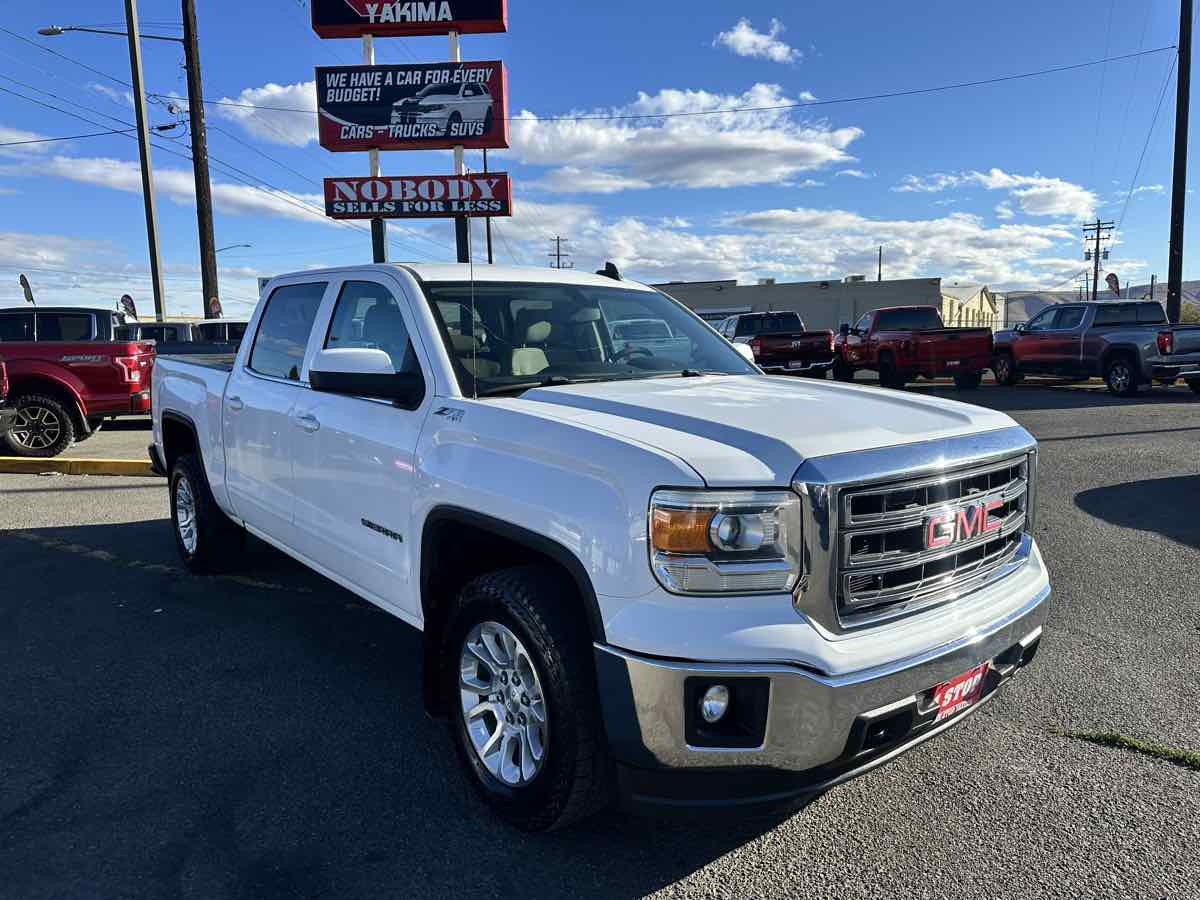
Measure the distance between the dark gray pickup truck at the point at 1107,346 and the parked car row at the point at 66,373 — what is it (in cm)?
1532

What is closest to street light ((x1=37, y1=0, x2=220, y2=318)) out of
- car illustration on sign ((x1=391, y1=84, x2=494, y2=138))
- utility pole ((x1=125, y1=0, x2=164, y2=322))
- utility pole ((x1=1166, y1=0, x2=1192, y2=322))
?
utility pole ((x1=125, y1=0, x2=164, y2=322))

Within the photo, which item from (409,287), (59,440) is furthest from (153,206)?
(409,287)

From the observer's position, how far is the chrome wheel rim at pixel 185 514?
552cm

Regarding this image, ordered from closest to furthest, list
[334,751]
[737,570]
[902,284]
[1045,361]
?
[737,570], [334,751], [1045,361], [902,284]

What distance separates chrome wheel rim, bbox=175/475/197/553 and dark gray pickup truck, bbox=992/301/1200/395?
638 inches

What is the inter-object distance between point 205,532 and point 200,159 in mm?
19038

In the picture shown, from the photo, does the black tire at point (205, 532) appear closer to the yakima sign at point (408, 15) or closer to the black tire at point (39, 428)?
the black tire at point (39, 428)

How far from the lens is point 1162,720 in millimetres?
3484

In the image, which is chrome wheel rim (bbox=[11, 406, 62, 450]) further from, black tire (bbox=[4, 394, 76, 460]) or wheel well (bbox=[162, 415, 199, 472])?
wheel well (bbox=[162, 415, 199, 472])

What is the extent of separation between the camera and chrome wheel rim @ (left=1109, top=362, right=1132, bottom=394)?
52.5 ft

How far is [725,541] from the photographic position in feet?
7.48

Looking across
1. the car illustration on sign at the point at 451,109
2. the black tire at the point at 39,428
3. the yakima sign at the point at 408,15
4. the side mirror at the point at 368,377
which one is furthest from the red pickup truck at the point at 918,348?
the side mirror at the point at 368,377

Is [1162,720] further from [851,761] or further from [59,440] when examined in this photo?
[59,440]

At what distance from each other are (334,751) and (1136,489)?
7403 mm
